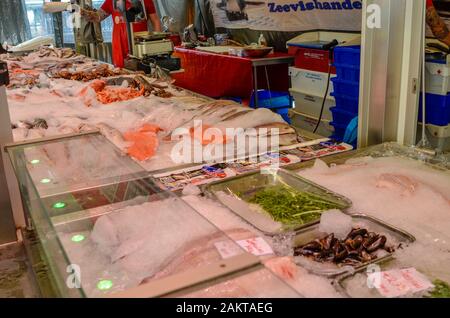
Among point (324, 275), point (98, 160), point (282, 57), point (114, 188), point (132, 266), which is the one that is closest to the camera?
point (132, 266)

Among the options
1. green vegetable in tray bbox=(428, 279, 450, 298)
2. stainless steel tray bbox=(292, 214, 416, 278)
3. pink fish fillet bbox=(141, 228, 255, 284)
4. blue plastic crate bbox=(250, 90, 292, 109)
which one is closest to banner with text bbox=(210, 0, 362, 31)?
blue plastic crate bbox=(250, 90, 292, 109)

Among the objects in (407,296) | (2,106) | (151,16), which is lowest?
(407,296)

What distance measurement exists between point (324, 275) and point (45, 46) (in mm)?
7983

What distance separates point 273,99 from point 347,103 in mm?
2070

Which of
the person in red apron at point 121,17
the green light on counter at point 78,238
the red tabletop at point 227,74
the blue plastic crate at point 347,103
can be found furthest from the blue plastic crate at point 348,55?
the green light on counter at point 78,238

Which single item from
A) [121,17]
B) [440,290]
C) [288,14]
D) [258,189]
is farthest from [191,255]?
[288,14]

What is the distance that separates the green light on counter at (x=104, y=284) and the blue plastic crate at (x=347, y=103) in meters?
3.50

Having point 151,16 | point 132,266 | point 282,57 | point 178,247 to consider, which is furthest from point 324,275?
point 151,16

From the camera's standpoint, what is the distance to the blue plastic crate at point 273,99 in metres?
6.46

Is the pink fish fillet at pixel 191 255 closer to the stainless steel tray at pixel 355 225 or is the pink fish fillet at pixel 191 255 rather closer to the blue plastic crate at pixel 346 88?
the stainless steel tray at pixel 355 225

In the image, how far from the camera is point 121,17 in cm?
645

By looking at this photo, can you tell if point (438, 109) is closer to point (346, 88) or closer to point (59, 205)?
point (346, 88)

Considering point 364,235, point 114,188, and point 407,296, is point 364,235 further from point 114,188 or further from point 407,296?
point 114,188

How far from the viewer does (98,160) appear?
2.24m
